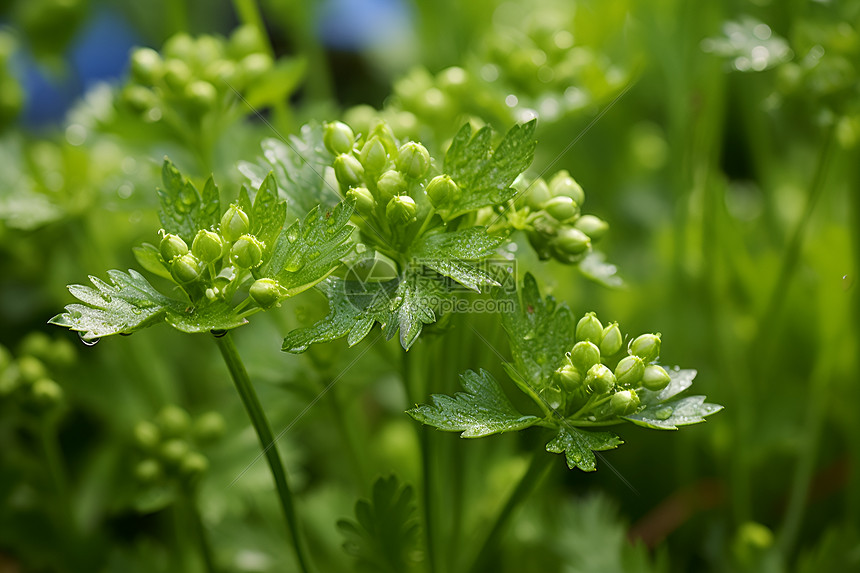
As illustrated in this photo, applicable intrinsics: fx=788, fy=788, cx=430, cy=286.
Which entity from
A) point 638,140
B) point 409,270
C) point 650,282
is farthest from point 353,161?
point 638,140

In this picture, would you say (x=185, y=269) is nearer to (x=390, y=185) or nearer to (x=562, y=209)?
(x=390, y=185)

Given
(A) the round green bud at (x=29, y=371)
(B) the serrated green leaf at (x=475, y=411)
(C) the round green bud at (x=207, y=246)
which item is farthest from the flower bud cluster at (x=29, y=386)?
(B) the serrated green leaf at (x=475, y=411)

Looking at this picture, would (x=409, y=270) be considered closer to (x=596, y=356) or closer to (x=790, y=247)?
(x=596, y=356)

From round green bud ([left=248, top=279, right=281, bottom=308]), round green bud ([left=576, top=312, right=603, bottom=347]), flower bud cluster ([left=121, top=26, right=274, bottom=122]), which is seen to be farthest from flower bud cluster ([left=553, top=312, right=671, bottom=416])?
flower bud cluster ([left=121, top=26, right=274, bottom=122])

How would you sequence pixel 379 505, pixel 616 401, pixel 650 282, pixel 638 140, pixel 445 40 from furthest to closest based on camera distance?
pixel 638 140, pixel 445 40, pixel 650 282, pixel 379 505, pixel 616 401

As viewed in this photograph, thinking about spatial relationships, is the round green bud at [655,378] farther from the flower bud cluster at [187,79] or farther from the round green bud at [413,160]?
the flower bud cluster at [187,79]

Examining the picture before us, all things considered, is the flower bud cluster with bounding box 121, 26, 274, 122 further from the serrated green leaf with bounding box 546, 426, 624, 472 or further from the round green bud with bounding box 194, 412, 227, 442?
the serrated green leaf with bounding box 546, 426, 624, 472
